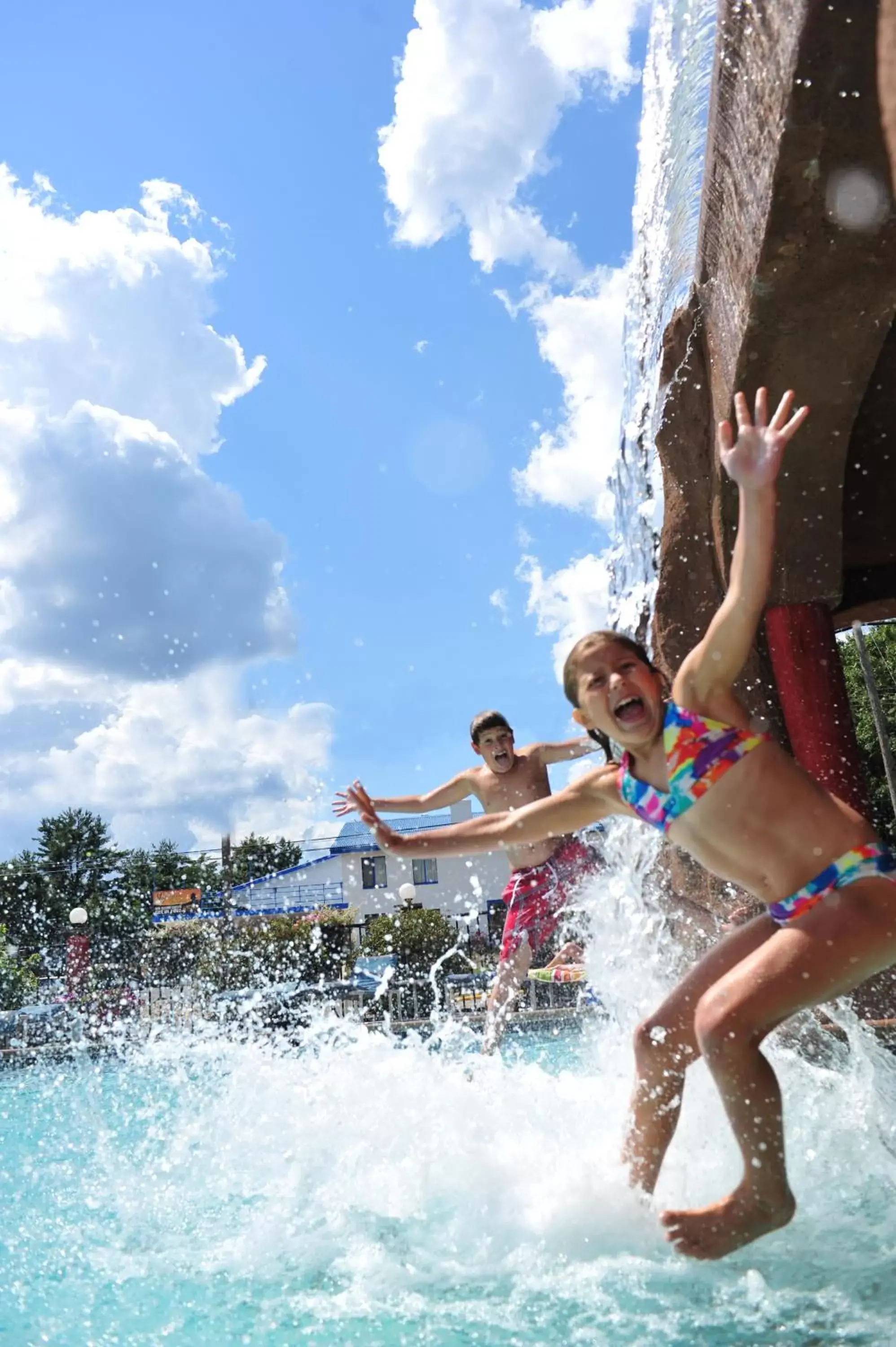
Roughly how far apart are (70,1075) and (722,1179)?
365 inches

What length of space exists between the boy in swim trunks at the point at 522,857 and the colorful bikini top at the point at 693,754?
9.03ft

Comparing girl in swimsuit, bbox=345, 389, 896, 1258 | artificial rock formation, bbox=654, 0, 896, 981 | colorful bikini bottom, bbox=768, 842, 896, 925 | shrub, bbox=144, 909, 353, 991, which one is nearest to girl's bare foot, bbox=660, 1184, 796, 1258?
girl in swimsuit, bbox=345, 389, 896, 1258

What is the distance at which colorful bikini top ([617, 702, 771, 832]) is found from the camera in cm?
236

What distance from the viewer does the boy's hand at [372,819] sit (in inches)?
128

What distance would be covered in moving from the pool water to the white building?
32272mm

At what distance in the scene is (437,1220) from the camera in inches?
120

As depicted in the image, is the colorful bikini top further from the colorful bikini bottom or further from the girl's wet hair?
the colorful bikini bottom

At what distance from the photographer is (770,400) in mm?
3871

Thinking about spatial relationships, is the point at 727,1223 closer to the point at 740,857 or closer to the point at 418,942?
the point at 740,857

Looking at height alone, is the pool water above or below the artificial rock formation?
below

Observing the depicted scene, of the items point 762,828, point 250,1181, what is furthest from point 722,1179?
point 250,1181

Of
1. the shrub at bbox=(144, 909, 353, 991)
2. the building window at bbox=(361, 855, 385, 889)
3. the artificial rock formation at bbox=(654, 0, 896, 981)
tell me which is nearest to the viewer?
the artificial rock formation at bbox=(654, 0, 896, 981)

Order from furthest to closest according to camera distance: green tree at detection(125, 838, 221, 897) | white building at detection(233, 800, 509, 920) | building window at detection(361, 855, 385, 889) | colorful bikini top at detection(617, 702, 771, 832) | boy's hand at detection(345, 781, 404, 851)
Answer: green tree at detection(125, 838, 221, 897)
building window at detection(361, 855, 385, 889)
white building at detection(233, 800, 509, 920)
boy's hand at detection(345, 781, 404, 851)
colorful bikini top at detection(617, 702, 771, 832)

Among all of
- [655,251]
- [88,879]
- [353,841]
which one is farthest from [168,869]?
[655,251]
